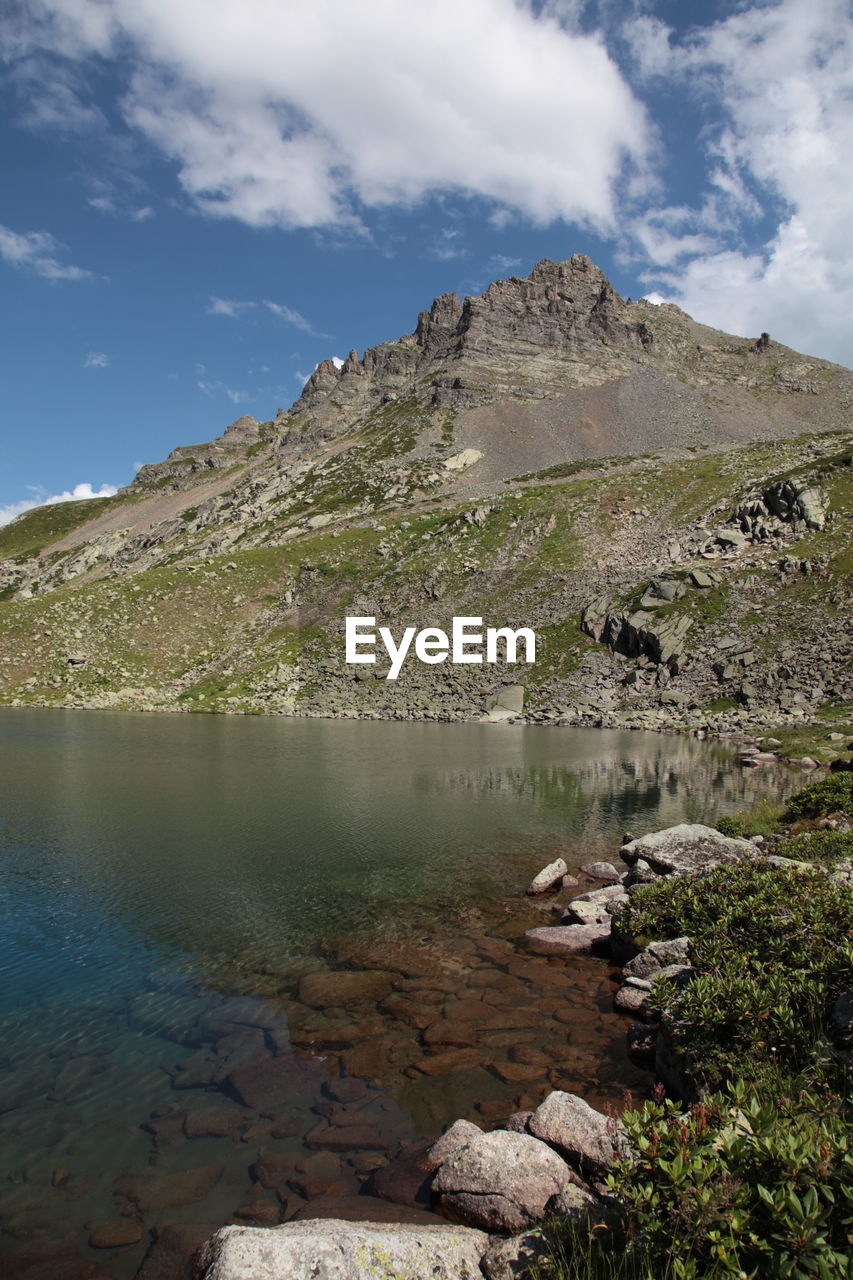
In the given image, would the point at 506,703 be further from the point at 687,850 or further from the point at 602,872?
the point at 687,850

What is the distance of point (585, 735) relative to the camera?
68812mm

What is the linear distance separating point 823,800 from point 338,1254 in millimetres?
27828

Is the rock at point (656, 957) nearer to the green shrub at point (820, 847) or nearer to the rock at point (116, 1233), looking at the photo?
the green shrub at point (820, 847)

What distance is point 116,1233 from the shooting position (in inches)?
337

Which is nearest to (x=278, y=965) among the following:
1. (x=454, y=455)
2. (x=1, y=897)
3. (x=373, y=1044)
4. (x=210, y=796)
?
(x=373, y=1044)

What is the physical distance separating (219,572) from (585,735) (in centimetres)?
8037

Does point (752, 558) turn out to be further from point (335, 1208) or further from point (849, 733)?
point (335, 1208)

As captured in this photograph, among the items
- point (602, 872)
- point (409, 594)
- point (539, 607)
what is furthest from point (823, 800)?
point (409, 594)

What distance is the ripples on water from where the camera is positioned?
9.63 meters

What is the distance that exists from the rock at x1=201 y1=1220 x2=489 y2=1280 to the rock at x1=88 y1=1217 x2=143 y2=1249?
1.61 metres

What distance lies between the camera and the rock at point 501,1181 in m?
8.27

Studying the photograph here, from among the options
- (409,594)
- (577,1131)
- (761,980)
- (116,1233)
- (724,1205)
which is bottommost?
(116,1233)

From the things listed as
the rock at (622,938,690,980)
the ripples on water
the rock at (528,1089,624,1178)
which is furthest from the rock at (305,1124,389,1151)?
the rock at (622,938,690,980)

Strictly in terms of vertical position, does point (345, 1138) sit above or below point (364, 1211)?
below
